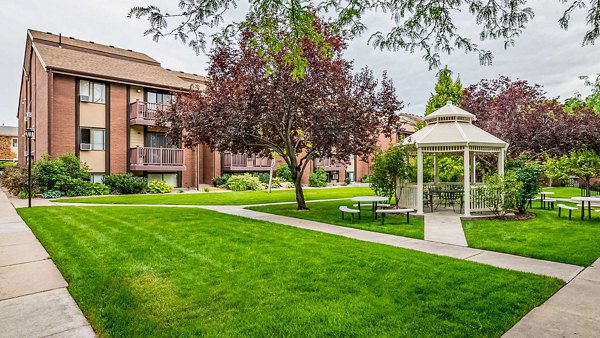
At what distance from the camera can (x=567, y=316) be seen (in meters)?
4.12

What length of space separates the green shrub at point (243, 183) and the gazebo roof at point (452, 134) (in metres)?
14.7

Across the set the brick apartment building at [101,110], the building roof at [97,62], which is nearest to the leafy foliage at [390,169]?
the brick apartment building at [101,110]

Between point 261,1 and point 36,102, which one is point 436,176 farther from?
point 36,102

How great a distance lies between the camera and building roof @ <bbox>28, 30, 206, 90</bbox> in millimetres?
21906

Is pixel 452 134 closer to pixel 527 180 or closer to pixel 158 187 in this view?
pixel 527 180

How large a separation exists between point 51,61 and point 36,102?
225 inches

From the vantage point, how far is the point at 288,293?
15.6 ft

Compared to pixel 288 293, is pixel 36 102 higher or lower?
higher

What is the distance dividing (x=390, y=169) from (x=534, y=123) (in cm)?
1048

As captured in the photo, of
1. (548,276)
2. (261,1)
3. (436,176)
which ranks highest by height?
(261,1)

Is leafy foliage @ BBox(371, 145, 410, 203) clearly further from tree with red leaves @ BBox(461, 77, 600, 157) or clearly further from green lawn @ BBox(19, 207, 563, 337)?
tree with red leaves @ BBox(461, 77, 600, 157)

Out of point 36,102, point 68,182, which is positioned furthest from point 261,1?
point 36,102

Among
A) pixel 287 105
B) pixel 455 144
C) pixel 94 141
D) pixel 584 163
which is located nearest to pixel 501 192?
pixel 455 144

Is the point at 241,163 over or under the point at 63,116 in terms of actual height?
under
